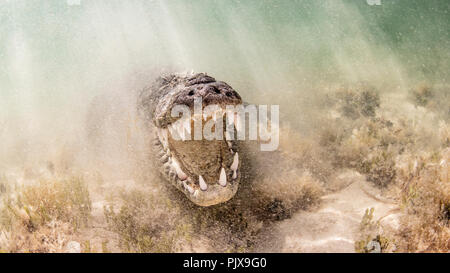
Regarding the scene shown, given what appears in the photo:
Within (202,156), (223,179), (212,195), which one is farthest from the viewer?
(202,156)

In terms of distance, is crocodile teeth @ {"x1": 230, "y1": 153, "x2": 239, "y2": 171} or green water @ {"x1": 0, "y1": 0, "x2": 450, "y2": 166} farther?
green water @ {"x1": 0, "y1": 0, "x2": 450, "y2": 166}

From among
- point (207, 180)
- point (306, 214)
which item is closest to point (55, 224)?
point (207, 180)

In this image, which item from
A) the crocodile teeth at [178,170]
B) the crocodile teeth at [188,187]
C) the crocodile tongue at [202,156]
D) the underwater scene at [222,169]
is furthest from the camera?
the crocodile tongue at [202,156]

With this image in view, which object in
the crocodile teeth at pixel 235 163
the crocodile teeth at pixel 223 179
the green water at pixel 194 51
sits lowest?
the crocodile teeth at pixel 223 179

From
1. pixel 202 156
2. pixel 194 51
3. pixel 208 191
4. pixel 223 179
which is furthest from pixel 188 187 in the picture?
pixel 194 51

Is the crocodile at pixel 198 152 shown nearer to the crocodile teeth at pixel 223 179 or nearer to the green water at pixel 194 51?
the crocodile teeth at pixel 223 179

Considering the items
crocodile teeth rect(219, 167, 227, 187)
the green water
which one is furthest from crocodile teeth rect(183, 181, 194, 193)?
the green water

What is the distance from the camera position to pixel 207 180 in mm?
3105

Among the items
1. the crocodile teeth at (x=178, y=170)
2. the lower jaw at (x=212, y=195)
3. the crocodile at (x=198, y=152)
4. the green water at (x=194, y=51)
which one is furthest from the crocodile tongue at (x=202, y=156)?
the green water at (x=194, y=51)

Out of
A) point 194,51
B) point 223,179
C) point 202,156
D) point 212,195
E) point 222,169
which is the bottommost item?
point 212,195

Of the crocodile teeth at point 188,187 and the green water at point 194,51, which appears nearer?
the crocodile teeth at point 188,187

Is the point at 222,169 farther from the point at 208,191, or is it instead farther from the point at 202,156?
the point at 202,156

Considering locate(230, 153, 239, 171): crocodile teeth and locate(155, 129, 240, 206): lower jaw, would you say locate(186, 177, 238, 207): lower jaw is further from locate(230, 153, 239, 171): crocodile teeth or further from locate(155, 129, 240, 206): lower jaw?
locate(230, 153, 239, 171): crocodile teeth

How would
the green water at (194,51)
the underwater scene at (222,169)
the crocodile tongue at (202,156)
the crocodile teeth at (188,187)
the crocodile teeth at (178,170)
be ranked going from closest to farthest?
the underwater scene at (222,169) < the crocodile teeth at (188,187) < the crocodile teeth at (178,170) < the crocodile tongue at (202,156) < the green water at (194,51)
